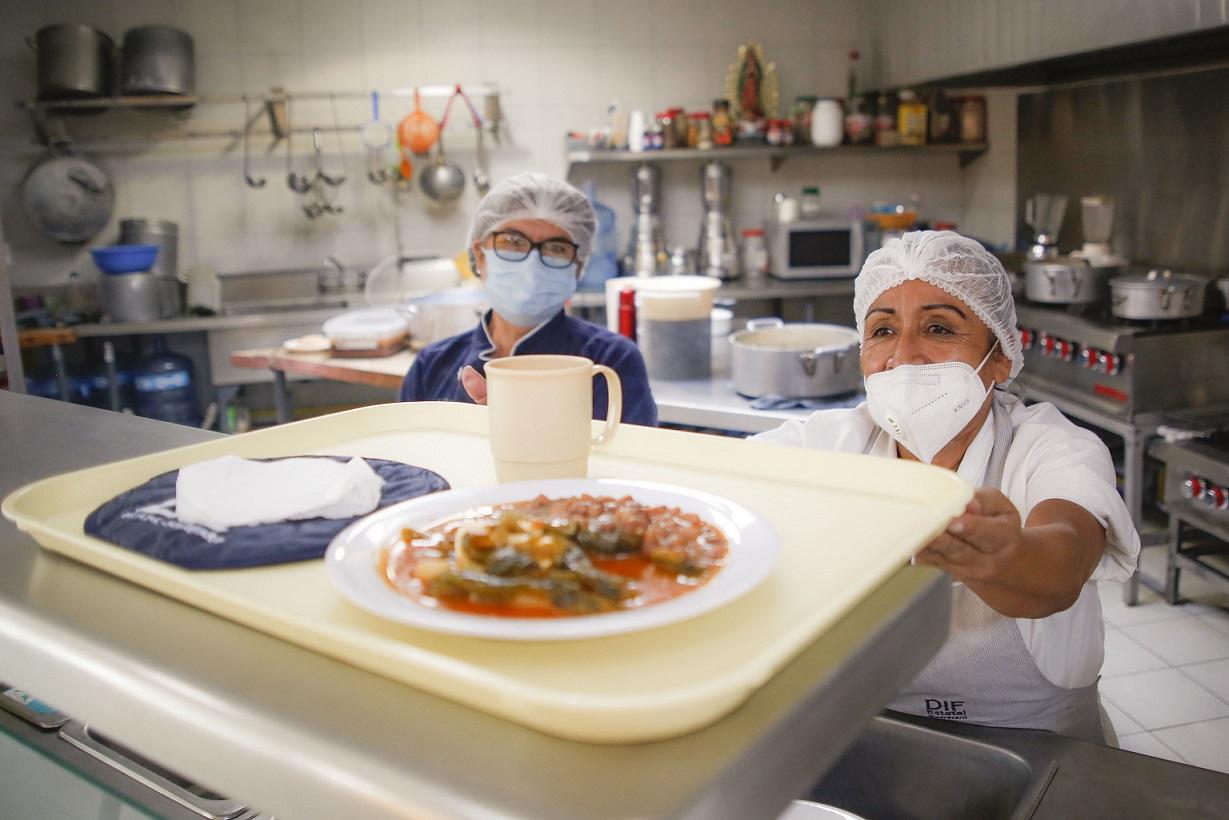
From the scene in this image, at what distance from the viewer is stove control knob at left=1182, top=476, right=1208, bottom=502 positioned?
3.30 metres

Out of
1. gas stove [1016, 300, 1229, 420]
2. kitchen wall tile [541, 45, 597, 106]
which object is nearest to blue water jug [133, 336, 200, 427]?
kitchen wall tile [541, 45, 597, 106]

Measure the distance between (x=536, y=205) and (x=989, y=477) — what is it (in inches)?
57.8

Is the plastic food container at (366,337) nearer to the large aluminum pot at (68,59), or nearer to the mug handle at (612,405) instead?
the large aluminum pot at (68,59)

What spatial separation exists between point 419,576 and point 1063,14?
434cm

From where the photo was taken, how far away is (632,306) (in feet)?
10.6

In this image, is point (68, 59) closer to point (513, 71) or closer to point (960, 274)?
point (513, 71)

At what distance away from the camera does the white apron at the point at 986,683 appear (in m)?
1.51

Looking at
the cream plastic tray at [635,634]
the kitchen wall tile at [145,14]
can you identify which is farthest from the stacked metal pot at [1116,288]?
the kitchen wall tile at [145,14]

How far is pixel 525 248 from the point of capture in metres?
2.66

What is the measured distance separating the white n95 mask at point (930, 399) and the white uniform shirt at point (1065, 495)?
0.05 meters

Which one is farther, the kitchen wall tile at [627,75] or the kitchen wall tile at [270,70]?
the kitchen wall tile at [627,75]

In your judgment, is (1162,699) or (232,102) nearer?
(1162,699)

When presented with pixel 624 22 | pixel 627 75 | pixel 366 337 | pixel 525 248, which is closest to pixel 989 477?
pixel 525 248

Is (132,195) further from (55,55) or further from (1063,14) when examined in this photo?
(1063,14)
